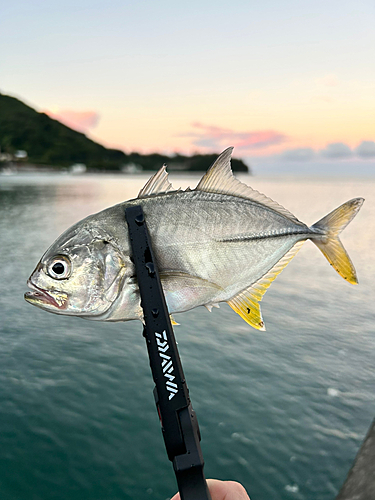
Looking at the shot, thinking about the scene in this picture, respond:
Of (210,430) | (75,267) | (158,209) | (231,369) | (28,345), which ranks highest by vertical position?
(158,209)

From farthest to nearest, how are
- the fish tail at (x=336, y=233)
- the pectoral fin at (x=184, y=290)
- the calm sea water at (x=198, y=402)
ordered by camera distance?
the calm sea water at (x=198, y=402) < the fish tail at (x=336, y=233) < the pectoral fin at (x=184, y=290)

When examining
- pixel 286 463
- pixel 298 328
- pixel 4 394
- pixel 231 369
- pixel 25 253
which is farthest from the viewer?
pixel 25 253

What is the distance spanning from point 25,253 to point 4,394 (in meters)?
13.6

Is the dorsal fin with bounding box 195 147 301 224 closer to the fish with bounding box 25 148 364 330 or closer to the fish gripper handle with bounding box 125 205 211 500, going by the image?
the fish with bounding box 25 148 364 330

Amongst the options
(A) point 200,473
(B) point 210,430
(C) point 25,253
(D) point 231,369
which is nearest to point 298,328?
(D) point 231,369

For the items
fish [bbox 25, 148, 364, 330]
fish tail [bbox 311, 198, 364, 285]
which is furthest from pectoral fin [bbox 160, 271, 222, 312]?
fish tail [bbox 311, 198, 364, 285]

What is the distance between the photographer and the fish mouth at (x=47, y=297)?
1.83 m

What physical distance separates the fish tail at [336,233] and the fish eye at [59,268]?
138 centimetres

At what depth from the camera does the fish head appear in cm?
185

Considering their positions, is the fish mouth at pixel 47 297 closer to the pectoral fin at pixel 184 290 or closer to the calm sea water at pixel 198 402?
the pectoral fin at pixel 184 290

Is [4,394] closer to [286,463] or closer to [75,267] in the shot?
[286,463]

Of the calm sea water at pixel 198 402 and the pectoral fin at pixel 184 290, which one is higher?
the pectoral fin at pixel 184 290

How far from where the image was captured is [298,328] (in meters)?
14.4

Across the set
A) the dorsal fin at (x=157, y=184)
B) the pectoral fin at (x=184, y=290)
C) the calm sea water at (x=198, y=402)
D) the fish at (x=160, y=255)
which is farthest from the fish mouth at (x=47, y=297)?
the calm sea water at (x=198, y=402)
